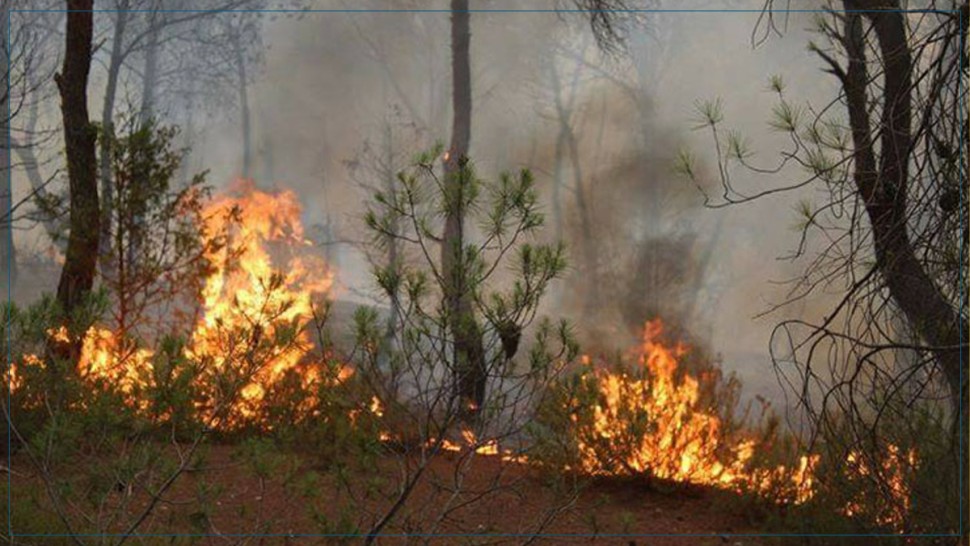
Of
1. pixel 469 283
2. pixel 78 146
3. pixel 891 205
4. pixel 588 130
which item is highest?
pixel 588 130

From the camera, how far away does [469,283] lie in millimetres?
3023

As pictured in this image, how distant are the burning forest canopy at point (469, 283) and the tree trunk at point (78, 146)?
18 millimetres

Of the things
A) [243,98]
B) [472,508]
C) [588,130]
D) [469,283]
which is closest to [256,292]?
[469,283]

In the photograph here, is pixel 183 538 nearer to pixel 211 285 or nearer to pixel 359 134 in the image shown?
pixel 211 285

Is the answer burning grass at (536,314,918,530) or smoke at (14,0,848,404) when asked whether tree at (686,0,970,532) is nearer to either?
burning grass at (536,314,918,530)

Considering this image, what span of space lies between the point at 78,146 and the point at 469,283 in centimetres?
411

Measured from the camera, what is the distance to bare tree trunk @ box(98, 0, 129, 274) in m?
6.63

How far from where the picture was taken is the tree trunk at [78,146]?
612cm

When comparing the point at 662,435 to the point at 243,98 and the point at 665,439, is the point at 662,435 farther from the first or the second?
the point at 243,98

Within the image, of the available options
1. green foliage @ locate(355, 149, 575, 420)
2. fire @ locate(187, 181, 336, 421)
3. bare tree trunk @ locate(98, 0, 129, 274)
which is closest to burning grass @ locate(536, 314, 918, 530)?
Answer: fire @ locate(187, 181, 336, 421)

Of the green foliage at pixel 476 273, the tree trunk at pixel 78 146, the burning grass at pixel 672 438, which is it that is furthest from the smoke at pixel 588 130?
the green foliage at pixel 476 273

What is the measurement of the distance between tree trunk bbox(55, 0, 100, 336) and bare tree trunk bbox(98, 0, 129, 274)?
288 millimetres

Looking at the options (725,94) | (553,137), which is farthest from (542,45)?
(725,94)

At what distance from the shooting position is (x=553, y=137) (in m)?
9.74
